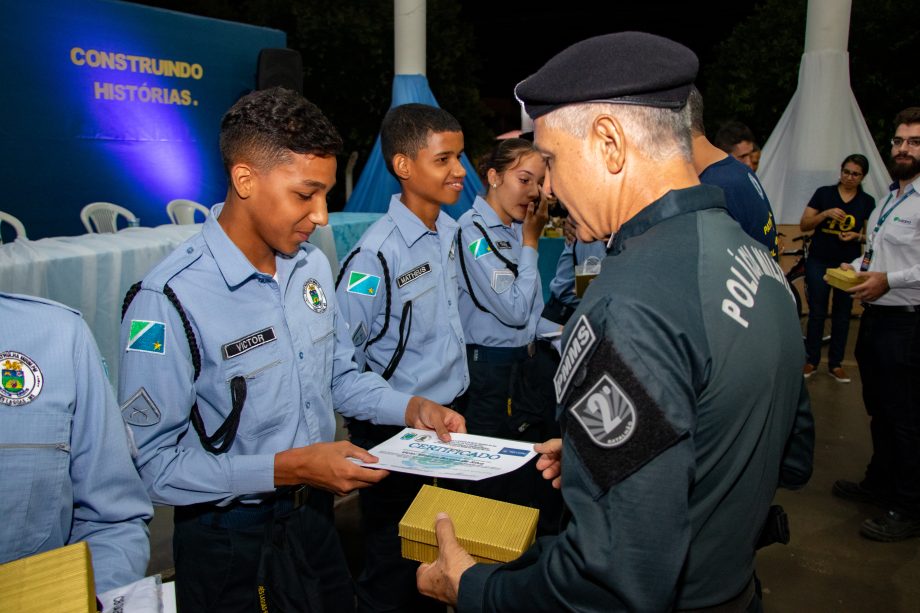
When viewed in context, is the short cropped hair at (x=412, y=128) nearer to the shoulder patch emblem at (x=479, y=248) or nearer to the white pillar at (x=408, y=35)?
the shoulder patch emblem at (x=479, y=248)

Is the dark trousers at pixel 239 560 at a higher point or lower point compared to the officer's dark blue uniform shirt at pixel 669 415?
lower

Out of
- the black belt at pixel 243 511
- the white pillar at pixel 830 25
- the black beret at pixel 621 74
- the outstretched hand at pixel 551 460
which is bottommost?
the black belt at pixel 243 511

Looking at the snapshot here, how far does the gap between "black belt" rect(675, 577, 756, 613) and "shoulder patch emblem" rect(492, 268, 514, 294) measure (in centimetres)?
200

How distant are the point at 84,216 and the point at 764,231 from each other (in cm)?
745

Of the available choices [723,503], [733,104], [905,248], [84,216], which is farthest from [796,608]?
[733,104]

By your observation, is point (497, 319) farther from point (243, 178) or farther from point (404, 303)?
point (243, 178)

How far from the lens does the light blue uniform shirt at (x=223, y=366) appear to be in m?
1.62

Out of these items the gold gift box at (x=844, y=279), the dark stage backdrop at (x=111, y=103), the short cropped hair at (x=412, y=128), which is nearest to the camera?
the short cropped hair at (x=412, y=128)

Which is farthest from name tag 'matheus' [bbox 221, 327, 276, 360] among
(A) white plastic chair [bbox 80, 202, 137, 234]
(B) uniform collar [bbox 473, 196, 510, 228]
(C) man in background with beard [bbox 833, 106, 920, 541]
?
(A) white plastic chair [bbox 80, 202, 137, 234]

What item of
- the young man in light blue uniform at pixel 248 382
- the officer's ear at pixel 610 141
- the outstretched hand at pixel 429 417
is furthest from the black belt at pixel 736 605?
the outstretched hand at pixel 429 417

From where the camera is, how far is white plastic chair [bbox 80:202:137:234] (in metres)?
7.79

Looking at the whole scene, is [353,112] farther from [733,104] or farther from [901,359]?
[901,359]

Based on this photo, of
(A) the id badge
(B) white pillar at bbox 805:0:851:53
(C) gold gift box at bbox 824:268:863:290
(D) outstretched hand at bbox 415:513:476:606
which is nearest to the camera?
(D) outstretched hand at bbox 415:513:476:606

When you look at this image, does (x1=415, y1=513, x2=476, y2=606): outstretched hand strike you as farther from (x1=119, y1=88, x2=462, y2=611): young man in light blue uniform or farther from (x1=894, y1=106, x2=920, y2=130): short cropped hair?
(x1=894, y1=106, x2=920, y2=130): short cropped hair
